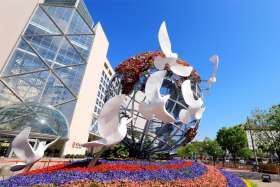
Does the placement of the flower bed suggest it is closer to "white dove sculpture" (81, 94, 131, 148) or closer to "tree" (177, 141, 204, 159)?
"white dove sculpture" (81, 94, 131, 148)

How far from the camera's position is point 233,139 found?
41000 mm

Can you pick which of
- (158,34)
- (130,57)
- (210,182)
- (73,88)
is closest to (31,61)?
(73,88)

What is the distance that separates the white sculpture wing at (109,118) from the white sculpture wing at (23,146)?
2879mm

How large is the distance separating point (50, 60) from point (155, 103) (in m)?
32.6

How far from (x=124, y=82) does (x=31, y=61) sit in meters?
28.3

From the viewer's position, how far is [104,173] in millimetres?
6688

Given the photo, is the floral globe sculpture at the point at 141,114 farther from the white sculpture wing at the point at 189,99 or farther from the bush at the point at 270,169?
the bush at the point at 270,169

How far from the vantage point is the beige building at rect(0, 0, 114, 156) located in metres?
29.6

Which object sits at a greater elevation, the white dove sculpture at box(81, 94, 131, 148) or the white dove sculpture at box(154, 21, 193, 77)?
the white dove sculpture at box(154, 21, 193, 77)

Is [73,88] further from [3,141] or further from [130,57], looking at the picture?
[130,57]

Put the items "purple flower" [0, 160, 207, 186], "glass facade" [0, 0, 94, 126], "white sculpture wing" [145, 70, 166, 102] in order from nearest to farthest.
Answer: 1. "purple flower" [0, 160, 207, 186]
2. "white sculpture wing" [145, 70, 166, 102]
3. "glass facade" [0, 0, 94, 126]

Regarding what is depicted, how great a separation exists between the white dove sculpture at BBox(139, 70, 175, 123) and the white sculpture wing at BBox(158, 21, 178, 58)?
4.94ft

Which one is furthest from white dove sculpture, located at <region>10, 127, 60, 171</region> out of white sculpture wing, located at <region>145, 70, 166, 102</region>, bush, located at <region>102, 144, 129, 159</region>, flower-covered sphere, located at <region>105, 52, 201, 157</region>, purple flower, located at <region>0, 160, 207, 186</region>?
bush, located at <region>102, 144, 129, 159</region>

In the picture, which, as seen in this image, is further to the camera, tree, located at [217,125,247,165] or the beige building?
tree, located at [217,125,247,165]
